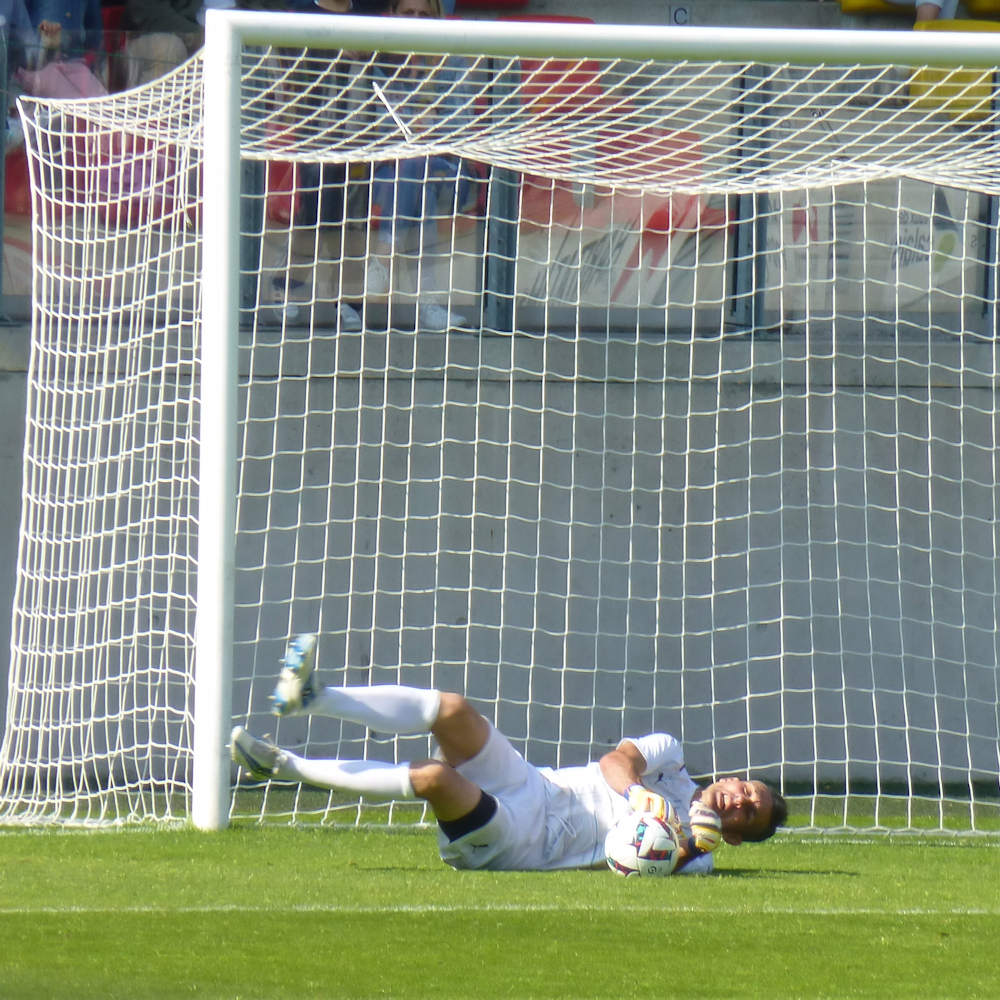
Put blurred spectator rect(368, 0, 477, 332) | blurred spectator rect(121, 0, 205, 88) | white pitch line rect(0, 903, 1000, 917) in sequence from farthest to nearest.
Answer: blurred spectator rect(368, 0, 477, 332) < blurred spectator rect(121, 0, 205, 88) < white pitch line rect(0, 903, 1000, 917)

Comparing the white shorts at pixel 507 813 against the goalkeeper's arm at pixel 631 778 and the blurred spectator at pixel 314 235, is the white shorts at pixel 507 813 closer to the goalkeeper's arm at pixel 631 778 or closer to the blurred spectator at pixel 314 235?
the goalkeeper's arm at pixel 631 778

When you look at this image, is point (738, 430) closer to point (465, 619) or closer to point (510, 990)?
point (465, 619)

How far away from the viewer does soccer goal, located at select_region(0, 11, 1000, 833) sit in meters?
7.03

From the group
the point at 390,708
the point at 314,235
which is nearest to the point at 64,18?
the point at 314,235

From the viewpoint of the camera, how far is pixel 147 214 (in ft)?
22.2

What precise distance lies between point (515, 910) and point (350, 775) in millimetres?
881

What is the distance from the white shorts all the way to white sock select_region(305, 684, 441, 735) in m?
0.22

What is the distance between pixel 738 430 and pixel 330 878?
402 cm

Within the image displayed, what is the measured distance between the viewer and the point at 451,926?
11.6 ft

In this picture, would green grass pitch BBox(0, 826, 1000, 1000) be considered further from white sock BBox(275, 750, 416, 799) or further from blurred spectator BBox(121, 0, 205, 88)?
blurred spectator BBox(121, 0, 205, 88)

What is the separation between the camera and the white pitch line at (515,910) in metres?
3.67

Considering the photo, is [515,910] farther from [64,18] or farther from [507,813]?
[64,18]

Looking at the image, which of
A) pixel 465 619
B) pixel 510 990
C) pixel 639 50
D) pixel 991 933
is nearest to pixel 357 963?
pixel 510 990

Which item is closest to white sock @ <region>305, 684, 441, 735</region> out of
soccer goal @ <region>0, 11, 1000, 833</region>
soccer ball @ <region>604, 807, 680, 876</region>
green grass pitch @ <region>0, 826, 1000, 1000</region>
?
green grass pitch @ <region>0, 826, 1000, 1000</region>
